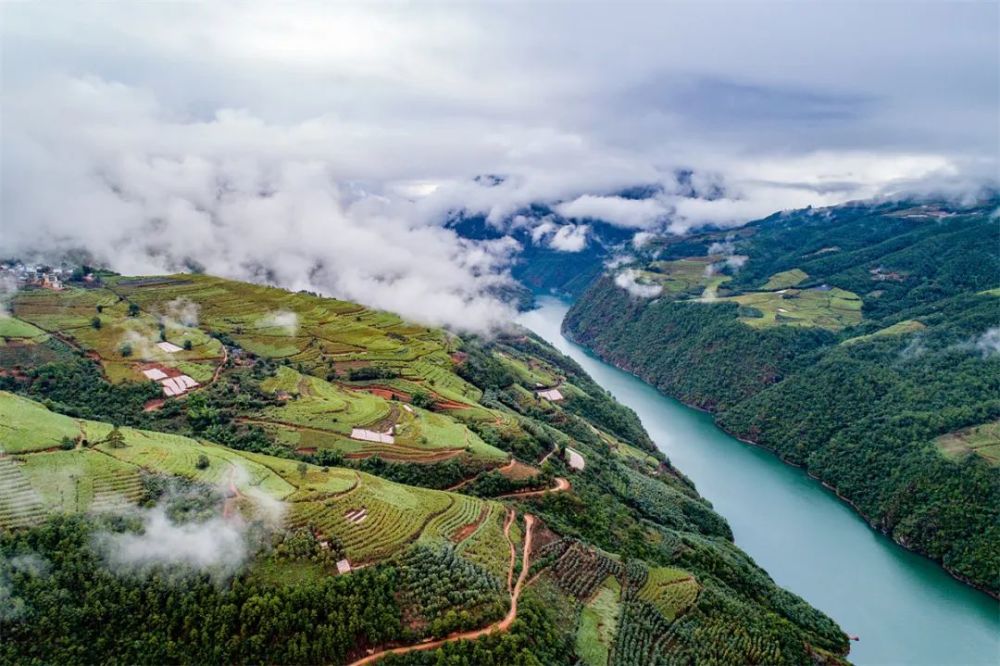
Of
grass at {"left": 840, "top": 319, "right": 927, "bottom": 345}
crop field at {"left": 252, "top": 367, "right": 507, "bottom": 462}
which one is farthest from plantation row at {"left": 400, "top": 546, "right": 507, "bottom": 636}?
grass at {"left": 840, "top": 319, "right": 927, "bottom": 345}

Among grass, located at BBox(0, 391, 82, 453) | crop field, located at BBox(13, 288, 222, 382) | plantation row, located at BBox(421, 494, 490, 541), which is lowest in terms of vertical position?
crop field, located at BBox(13, 288, 222, 382)

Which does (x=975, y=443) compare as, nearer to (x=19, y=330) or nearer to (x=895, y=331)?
(x=895, y=331)

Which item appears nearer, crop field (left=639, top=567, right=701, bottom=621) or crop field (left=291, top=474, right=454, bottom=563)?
crop field (left=291, top=474, right=454, bottom=563)

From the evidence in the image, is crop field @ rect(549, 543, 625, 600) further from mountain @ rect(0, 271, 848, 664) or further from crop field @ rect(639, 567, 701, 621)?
crop field @ rect(639, 567, 701, 621)

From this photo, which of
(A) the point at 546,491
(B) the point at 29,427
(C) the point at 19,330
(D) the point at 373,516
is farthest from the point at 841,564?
(C) the point at 19,330

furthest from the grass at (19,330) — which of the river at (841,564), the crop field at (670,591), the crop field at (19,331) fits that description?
the river at (841,564)

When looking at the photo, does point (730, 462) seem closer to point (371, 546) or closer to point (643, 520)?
point (643, 520)
